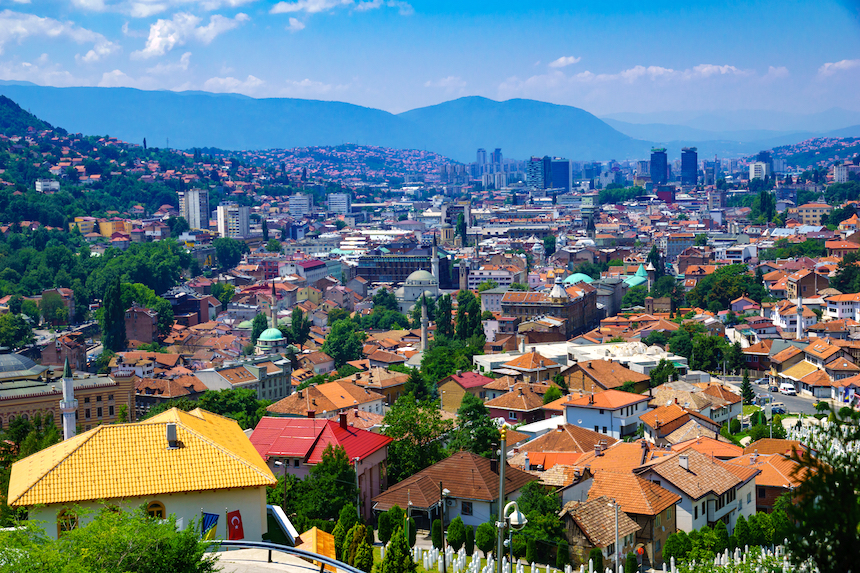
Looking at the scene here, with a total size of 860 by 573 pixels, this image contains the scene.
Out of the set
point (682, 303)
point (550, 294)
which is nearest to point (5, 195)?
point (550, 294)

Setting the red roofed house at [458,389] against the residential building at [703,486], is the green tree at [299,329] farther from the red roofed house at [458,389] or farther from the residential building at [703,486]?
the residential building at [703,486]

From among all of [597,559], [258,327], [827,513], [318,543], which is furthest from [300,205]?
[827,513]

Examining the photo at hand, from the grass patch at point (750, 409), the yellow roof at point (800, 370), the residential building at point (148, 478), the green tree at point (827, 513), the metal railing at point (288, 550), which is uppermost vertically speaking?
the green tree at point (827, 513)

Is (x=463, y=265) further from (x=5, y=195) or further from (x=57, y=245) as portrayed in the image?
(x=5, y=195)

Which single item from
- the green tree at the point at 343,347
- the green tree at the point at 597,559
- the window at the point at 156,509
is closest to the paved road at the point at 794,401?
the green tree at the point at 343,347

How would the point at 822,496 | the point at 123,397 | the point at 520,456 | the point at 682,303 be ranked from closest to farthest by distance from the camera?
the point at 822,496 < the point at 520,456 < the point at 123,397 < the point at 682,303

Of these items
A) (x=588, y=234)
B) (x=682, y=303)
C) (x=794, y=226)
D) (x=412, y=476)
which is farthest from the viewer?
(x=588, y=234)
